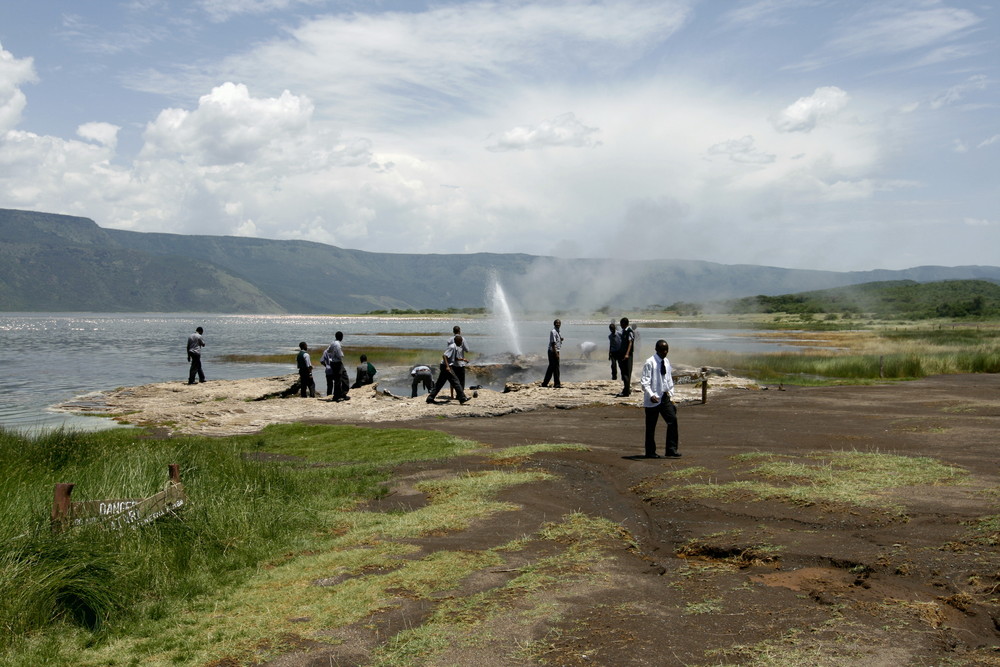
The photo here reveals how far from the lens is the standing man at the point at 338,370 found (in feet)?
83.6

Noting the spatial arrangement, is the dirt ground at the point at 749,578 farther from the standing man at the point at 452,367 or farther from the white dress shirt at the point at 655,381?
the standing man at the point at 452,367

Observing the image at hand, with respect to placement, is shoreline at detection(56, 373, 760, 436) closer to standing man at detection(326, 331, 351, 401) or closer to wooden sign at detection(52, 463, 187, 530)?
standing man at detection(326, 331, 351, 401)

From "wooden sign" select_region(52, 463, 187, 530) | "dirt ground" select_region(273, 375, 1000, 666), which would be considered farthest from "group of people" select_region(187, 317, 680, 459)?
"wooden sign" select_region(52, 463, 187, 530)

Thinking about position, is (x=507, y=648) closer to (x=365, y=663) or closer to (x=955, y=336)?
(x=365, y=663)

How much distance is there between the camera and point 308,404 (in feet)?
84.8

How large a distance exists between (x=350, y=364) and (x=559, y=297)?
89206 mm

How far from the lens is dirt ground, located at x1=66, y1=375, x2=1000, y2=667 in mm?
6105

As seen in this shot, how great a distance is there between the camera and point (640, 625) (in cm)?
661

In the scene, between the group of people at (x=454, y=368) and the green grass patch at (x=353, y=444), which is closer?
the green grass patch at (x=353, y=444)

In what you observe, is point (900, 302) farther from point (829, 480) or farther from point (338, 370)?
point (829, 480)

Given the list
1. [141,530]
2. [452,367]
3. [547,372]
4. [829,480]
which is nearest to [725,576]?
[829,480]

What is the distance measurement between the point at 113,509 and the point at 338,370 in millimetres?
16548

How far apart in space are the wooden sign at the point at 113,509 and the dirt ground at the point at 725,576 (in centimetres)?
302

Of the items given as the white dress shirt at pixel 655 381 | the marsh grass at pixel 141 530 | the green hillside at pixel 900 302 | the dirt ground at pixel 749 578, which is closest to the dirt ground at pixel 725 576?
the dirt ground at pixel 749 578
